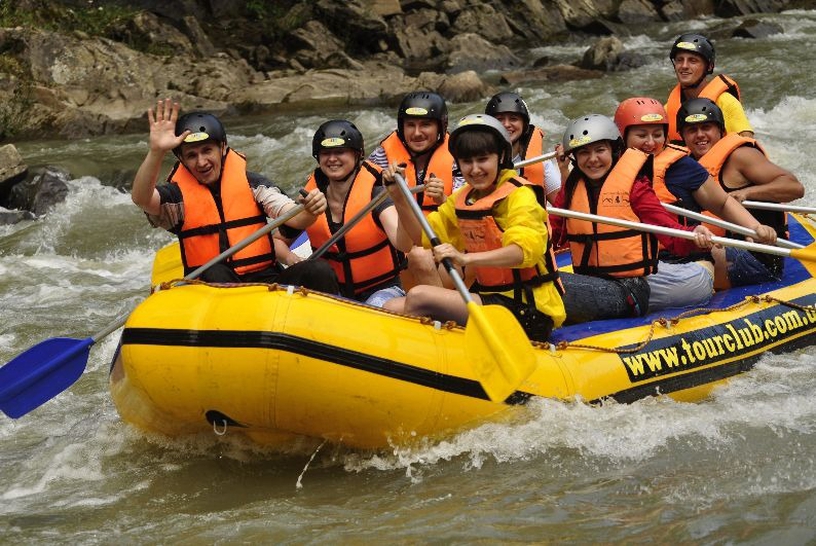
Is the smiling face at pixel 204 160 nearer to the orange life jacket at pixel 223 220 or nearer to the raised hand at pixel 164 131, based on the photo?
the orange life jacket at pixel 223 220

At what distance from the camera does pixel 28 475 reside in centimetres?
505

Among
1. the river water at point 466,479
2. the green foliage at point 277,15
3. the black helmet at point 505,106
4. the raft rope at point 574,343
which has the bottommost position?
the river water at point 466,479

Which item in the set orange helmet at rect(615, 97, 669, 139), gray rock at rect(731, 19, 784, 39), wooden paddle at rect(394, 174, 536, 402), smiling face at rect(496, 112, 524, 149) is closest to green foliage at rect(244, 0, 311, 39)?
gray rock at rect(731, 19, 784, 39)

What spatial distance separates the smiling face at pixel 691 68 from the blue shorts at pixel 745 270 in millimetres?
1647

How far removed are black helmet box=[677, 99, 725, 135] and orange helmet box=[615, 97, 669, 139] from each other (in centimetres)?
43

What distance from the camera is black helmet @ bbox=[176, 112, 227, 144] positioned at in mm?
5125

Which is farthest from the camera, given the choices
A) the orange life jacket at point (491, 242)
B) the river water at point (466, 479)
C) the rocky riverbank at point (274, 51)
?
the rocky riverbank at point (274, 51)

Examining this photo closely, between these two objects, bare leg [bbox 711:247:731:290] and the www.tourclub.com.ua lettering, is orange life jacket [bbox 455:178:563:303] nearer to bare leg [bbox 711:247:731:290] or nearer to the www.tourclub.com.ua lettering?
the www.tourclub.com.ua lettering

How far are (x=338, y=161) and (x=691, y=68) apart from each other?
309cm

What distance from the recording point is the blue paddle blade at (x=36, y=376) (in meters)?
4.84

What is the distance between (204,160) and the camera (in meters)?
5.21

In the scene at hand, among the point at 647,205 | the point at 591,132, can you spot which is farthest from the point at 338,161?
the point at 647,205

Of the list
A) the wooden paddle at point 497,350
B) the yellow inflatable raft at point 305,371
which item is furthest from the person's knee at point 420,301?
the wooden paddle at point 497,350

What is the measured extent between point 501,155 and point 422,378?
3.28 feet
